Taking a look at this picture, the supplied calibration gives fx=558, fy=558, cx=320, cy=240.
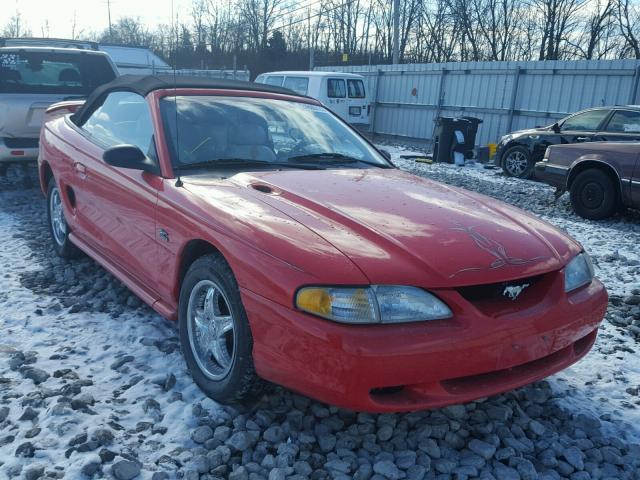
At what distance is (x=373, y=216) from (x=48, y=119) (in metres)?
4.01

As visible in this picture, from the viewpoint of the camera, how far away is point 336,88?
14805 mm

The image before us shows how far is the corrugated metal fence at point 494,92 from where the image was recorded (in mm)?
12625

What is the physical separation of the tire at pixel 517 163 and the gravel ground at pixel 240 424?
7.62 m

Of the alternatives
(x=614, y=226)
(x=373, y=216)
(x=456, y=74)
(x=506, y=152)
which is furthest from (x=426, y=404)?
(x=456, y=74)

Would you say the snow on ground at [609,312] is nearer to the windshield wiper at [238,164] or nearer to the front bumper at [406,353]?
the front bumper at [406,353]

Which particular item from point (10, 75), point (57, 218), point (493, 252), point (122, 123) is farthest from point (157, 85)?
point (10, 75)

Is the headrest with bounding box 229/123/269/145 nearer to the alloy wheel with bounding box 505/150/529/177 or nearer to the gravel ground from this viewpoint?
the gravel ground

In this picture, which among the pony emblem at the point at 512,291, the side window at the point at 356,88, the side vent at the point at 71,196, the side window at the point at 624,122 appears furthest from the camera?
the side window at the point at 356,88

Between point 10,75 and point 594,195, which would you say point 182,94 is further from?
point 594,195

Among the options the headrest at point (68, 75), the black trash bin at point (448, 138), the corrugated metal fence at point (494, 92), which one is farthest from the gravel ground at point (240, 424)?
the corrugated metal fence at point (494, 92)

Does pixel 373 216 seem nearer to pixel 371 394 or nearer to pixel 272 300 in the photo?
pixel 272 300

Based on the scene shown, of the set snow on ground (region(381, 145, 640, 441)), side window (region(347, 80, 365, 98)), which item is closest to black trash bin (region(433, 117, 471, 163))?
snow on ground (region(381, 145, 640, 441))

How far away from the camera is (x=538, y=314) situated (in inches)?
90.8

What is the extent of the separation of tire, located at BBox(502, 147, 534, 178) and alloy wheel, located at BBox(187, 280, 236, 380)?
30.5 feet
